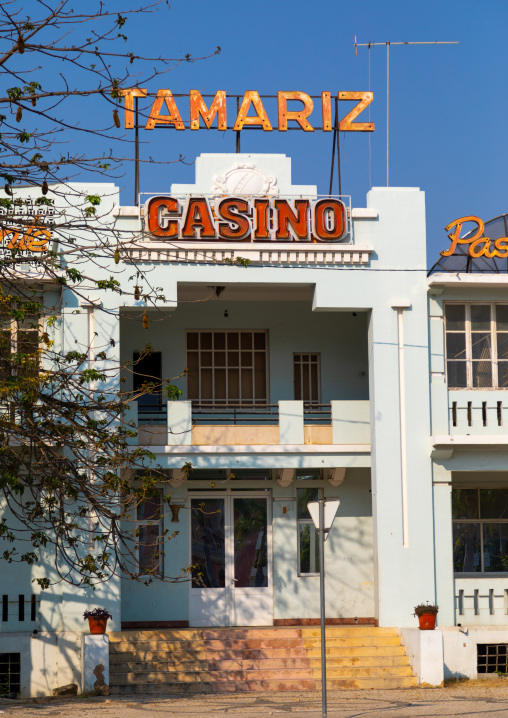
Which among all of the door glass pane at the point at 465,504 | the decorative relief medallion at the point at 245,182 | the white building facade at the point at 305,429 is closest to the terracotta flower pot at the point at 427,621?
the white building facade at the point at 305,429

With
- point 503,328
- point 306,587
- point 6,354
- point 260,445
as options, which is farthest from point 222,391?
point 6,354

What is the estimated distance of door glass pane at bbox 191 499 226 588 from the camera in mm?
20875

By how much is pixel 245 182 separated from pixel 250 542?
734 cm

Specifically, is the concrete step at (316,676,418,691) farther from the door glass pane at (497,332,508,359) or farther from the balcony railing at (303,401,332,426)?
the door glass pane at (497,332,508,359)

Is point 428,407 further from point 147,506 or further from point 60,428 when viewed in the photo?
point 60,428

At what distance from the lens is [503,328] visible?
20.1 meters

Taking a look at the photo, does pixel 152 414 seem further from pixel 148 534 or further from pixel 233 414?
pixel 148 534

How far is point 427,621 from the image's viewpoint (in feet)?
59.5

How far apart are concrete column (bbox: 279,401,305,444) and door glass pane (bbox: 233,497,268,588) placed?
6.73 ft

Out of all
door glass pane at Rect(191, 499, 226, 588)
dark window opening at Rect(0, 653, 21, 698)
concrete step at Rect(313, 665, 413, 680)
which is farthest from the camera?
door glass pane at Rect(191, 499, 226, 588)

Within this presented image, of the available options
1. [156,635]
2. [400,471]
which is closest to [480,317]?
[400,471]

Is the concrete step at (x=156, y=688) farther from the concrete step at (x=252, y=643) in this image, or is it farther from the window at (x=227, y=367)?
the window at (x=227, y=367)

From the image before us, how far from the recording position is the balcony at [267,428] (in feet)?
64.5

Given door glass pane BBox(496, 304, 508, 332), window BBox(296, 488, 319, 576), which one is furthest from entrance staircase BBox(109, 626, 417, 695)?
door glass pane BBox(496, 304, 508, 332)
